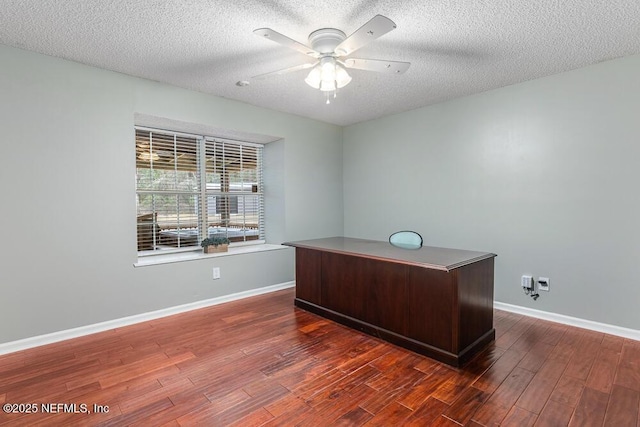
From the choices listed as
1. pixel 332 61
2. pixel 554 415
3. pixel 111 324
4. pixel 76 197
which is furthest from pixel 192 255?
pixel 554 415

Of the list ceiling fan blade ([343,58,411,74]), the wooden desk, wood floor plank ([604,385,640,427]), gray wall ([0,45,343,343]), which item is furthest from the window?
wood floor plank ([604,385,640,427])

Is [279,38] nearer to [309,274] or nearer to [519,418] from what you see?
[309,274]

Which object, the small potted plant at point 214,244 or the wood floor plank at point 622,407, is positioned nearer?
the wood floor plank at point 622,407

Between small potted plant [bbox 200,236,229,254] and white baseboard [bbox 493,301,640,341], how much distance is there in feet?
10.8

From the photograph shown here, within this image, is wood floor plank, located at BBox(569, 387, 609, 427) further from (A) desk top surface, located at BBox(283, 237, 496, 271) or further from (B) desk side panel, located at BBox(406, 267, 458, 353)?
(A) desk top surface, located at BBox(283, 237, 496, 271)

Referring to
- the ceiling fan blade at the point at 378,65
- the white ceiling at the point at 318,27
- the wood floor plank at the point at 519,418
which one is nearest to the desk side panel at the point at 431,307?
the wood floor plank at the point at 519,418

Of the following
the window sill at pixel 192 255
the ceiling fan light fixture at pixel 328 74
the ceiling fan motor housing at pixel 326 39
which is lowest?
the window sill at pixel 192 255

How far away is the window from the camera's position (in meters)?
3.66

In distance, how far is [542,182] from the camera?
321 centimetres

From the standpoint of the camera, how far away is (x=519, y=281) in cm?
339

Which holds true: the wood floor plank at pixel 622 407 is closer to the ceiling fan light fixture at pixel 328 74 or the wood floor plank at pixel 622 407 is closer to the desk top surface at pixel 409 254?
the desk top surface at pixel 409 254

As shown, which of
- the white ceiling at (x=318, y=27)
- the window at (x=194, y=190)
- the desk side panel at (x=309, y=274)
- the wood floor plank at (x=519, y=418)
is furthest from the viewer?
the window at (x=194, y=190)

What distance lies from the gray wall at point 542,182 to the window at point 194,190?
6.92 ft

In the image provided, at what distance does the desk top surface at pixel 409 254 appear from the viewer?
2.30m
